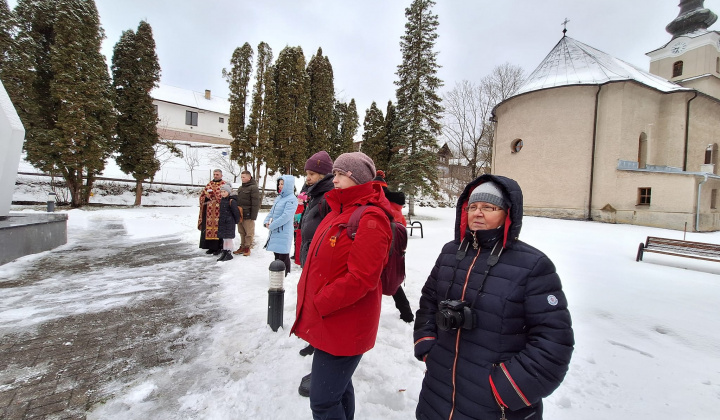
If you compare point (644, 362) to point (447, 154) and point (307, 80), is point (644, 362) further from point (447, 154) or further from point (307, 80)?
point (447, 154)

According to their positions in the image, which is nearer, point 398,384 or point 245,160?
point 398,384

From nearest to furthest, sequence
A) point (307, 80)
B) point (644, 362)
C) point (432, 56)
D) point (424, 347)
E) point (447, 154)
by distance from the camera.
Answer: point (424, 347)
point (644, 362)
point (432, 56)
point (307, 80)
point (447, 154)

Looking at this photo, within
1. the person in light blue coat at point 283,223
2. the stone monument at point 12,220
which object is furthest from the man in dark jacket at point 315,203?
the stone monument at point 12,220

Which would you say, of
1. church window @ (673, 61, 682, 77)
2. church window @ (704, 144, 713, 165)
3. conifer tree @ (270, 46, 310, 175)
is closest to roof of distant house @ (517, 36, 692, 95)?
church window @ (704, 144, 713, 165)

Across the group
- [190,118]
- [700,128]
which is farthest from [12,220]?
[190,118]

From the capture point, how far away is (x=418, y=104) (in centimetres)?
2095

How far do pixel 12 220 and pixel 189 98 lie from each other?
41.4 m

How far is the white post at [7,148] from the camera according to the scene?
269 inches

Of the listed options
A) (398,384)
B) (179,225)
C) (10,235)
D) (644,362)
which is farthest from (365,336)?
(179,225)

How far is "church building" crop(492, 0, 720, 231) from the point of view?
54.5 feet

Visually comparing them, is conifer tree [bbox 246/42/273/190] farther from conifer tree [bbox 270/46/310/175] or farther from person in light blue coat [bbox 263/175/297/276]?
person in light blue coat [bbox 263/175/297/276]

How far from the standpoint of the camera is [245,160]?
22766 mm

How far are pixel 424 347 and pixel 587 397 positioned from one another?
7.27 ft

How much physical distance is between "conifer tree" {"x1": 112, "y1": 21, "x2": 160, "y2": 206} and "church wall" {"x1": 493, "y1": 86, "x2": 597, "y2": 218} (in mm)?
25151
